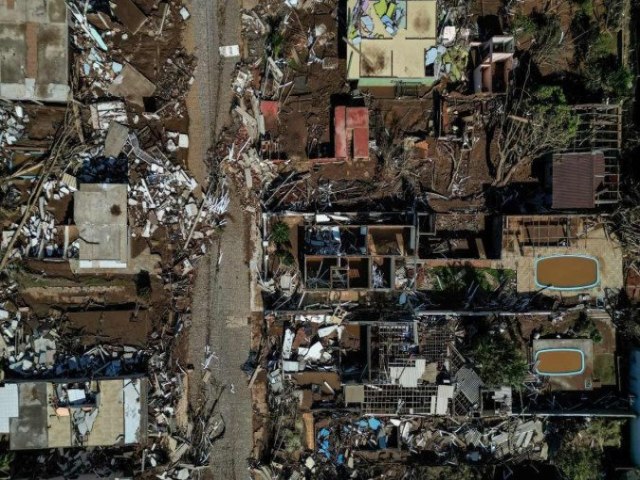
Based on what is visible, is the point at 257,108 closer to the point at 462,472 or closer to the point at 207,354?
the point at 207,354

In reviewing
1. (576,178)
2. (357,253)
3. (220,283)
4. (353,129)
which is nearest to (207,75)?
(353,129)

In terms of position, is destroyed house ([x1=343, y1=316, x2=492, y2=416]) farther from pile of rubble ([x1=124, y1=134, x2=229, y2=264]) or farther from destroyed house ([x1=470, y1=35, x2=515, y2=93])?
destroyed house ([x1=470, y1=35, x2=515, y2=93])

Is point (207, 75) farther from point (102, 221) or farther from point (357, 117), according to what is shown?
point (102, 221)

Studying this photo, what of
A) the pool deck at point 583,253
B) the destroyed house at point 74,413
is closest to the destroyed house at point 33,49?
the destroyed house at point 74,413

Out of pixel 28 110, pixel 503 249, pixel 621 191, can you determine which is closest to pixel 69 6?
pixel 28 110

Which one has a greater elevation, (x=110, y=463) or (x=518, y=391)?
(x=518, y=391)

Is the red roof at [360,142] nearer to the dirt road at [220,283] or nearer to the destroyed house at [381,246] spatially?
the destroyed house at [381,246]
